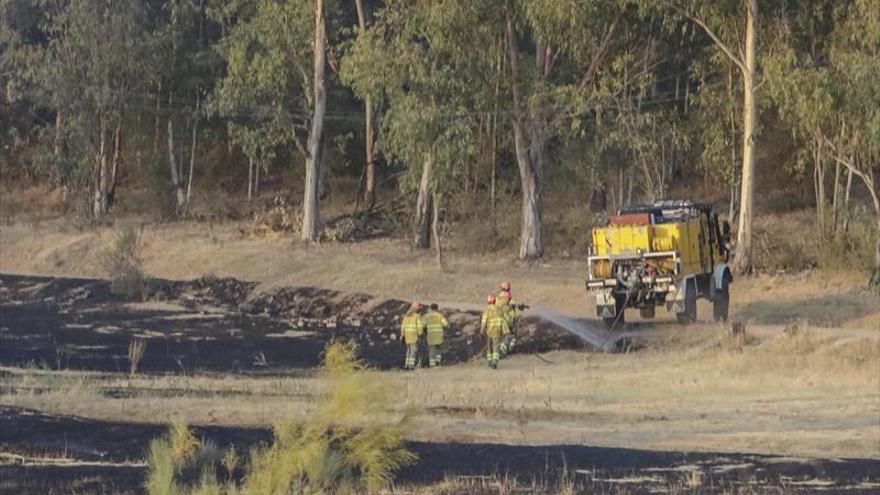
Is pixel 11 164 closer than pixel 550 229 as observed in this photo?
No

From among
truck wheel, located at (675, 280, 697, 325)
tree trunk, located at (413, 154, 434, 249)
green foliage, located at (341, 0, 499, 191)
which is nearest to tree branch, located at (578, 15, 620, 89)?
green foliage, located at (341, 0, 499, 191)

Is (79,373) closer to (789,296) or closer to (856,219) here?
(789,296)

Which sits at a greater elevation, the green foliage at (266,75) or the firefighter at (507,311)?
the green foliage at (266,75)

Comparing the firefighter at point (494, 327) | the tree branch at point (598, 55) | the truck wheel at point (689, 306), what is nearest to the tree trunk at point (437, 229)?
the tree branch at point (598, 55)

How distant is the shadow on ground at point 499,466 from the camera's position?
52.1 ft

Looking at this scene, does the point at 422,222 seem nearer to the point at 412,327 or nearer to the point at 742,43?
the point at 742,43

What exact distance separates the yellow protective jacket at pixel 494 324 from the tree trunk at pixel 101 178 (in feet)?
135

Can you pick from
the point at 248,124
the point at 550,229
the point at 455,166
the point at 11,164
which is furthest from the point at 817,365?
the point at 11,164

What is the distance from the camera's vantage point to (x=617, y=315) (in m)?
33.9

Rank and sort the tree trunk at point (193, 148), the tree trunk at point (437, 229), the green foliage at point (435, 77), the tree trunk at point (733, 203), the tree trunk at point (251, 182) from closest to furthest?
the green foliage at point (435, 77) < the tree trunk at point (437, 229) < the tree trunk at point (733, 203) < the tree trunk at point (193, 148) < the tree trunk at point (251, 182)

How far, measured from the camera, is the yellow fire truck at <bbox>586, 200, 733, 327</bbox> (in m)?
32.9

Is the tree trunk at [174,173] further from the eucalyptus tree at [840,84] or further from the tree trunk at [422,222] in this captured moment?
the eucalyptus tree at [840,84]

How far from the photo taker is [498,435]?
67.6 ft

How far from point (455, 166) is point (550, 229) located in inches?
378
